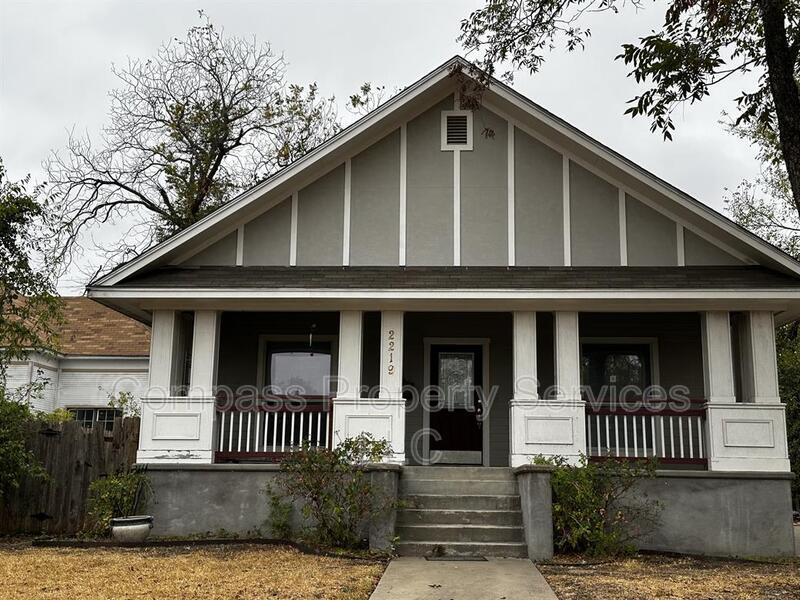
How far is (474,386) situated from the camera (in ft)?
47.4

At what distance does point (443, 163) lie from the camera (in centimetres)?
1309

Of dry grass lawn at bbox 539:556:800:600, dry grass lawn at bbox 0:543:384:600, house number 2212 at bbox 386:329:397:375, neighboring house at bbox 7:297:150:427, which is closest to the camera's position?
dry grass lawn at bbox 0:543:384:600

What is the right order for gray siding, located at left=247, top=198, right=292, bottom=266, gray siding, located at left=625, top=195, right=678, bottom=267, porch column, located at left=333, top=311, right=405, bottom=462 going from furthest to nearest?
gray siding, located at left=247, top=198, right=292, bottom=266, gray siding, located at left=625, top=195, right=678, bottom=267, porch column, located at left=333, top=311, right=405, bottom=462

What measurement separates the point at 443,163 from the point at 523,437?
452 cm

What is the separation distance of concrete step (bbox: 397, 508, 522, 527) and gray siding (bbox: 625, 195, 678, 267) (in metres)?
4.38

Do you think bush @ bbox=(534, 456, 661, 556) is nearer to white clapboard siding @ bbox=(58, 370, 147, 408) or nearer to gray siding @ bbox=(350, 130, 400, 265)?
gray siding @ bbox=(350, 130, 400, 265)

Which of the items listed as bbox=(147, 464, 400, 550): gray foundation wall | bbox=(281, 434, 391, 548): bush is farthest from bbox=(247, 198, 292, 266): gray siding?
bbox=(281, 434, 391, 548): bush

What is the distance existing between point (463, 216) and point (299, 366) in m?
4.19

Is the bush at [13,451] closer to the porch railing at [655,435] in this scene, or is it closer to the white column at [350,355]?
the white column at [350,355]

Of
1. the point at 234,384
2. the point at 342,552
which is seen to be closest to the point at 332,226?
the point at 234,384

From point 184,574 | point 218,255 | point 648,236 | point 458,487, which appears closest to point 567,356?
point 648,236

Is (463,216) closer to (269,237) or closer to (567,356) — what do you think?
(567,356)

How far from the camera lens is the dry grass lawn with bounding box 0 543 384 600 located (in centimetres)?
771

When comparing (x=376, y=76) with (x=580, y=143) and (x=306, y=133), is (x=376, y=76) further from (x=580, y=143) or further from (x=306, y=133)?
(x=580, y=143)
